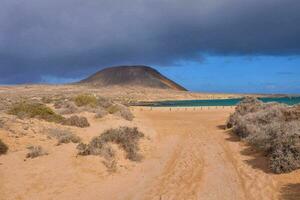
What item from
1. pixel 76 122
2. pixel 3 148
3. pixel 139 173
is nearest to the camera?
pixel 139 173

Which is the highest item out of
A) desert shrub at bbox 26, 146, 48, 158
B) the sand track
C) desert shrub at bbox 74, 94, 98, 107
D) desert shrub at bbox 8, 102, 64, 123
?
desert shrub at bbox 74, 94, 98, 107

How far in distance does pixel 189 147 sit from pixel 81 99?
79.5 feet

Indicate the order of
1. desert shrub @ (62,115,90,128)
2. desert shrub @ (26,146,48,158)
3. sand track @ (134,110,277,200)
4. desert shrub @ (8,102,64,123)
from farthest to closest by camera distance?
desert shrub @ (8,102,64,123) < desert shrub @ (62,115,90,128) < desert shrub @ (26,146,48,158) < sand track @ (134,110,277,200)

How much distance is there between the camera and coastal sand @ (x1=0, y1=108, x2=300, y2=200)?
10023 mm

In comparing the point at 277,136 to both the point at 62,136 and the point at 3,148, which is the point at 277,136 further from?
the point at 3,148

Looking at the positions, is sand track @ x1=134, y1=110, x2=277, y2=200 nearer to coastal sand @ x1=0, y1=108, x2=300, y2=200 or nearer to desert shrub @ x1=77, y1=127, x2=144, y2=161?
coastal sand @ x1=0, y1=108, x2=300, y2=200

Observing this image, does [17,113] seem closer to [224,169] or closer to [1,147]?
[1,147]

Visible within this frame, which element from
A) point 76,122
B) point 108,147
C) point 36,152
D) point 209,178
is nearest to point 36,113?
point 76,122

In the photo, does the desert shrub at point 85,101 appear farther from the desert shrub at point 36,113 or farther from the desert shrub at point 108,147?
the desert shrub at point 108,147

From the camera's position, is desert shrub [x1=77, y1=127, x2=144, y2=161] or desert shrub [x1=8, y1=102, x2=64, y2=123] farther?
desert shrub [x1=8, y1=102, x2=64, y2=123]

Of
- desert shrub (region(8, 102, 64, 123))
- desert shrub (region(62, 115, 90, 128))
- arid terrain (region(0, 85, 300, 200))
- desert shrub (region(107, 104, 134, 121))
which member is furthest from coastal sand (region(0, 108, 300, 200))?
desert shrub (region(107, 104, 134, 121))

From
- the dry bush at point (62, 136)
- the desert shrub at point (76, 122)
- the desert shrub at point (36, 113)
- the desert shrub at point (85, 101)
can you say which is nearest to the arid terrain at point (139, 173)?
the dry bush at point (62, 136)

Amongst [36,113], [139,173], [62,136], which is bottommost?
[139,173]

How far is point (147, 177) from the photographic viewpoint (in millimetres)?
12227
